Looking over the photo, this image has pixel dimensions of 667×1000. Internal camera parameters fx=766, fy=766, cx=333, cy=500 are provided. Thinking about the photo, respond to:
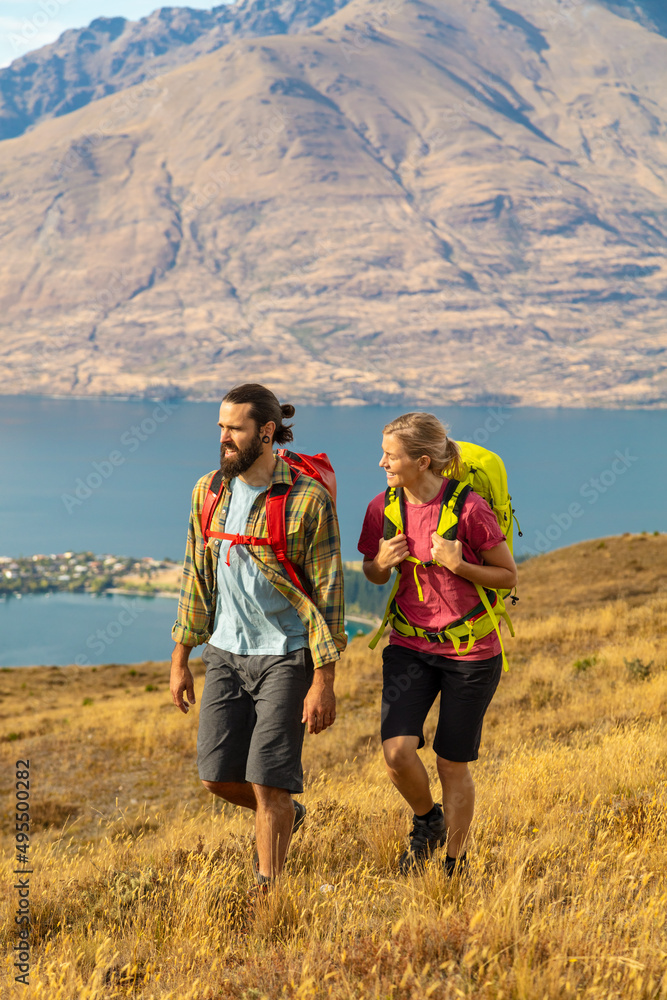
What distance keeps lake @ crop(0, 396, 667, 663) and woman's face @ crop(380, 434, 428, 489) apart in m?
70.6

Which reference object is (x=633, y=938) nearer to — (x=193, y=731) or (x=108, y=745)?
(x=193, y=731)

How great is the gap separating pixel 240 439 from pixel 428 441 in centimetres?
82

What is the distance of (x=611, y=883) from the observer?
10.0 feet

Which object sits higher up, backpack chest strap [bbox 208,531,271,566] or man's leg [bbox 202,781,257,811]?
backpack chest strap [bbox 208,531,271,566]

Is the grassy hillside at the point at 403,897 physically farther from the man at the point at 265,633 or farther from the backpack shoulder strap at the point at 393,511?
the backpack shoulder strap at the point at 393,511

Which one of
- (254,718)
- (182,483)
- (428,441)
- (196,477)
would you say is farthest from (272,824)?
(182,483)

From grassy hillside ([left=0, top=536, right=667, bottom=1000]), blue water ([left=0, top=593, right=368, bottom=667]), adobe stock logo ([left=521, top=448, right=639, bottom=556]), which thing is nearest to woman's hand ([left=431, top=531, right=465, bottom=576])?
grassy hillside ([left=0, top=536, right=667, bottom=1000])

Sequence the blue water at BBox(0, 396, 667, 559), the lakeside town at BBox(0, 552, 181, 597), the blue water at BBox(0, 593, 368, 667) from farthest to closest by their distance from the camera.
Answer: the blue water at BBox(0, 396, 667, 559) < the lakeside town at BBox(0, 552, 181, 597) < the blue water at BBox(0, 593, 368, 667)

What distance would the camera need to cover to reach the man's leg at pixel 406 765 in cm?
329

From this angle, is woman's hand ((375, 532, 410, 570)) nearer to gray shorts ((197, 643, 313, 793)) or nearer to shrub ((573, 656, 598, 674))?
gray shorts ((197, 643, 313, 793))

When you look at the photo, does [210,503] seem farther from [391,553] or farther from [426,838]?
[426,838]

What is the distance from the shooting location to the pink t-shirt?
326 centimetres

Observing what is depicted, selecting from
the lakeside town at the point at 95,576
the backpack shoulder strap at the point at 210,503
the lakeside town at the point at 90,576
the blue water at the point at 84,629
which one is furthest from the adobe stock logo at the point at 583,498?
the backpack shoulder strap at the point at 210,503

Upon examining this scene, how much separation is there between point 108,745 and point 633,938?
10.2 meters
